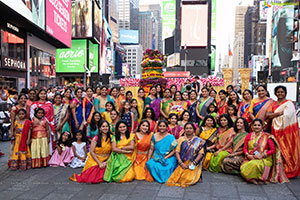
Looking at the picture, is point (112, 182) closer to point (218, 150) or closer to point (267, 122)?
point (218, 150)

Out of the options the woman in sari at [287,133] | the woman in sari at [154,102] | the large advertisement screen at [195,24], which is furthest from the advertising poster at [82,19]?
the woman in sari at [287,133]

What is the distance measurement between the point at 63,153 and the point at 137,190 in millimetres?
2308

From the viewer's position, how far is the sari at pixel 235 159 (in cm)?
512

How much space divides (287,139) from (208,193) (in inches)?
77.3

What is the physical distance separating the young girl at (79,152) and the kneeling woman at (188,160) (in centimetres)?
206

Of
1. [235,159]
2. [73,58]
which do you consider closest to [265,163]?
[235,159]

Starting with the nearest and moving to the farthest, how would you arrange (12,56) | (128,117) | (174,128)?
(174,128)
(128,117)
(12,56)

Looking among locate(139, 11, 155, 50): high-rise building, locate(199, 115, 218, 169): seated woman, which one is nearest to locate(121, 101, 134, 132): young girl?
locate(199, 115, 218, 169): seated woman

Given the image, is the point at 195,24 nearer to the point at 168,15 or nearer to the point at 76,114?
the point at 168,15

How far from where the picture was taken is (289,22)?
4325cm

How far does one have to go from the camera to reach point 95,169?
4938mm

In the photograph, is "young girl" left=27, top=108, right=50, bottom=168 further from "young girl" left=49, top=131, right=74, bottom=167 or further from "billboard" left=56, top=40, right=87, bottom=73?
"billboard" left=56, top=40, right=87, bottom=73

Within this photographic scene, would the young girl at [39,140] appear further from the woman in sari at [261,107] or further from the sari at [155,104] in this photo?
the woman in sari at [261,107]

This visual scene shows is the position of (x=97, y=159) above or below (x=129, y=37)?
below
